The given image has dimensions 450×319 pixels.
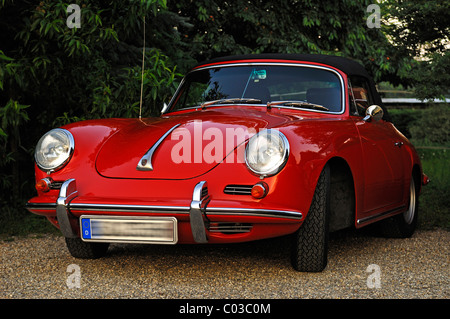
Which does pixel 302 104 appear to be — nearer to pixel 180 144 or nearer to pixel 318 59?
pixel 318 59

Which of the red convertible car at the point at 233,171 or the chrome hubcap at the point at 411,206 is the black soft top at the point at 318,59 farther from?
the chrome hubcap at the point at 411,206

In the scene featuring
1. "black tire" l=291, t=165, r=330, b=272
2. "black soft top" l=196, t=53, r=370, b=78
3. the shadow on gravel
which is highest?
"black soft top" l=196, t=53, r=370, b=78

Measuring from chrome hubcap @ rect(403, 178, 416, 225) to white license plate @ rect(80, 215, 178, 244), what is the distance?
2788mm

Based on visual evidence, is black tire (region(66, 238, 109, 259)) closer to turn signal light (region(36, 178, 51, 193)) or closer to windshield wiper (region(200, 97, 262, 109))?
turn signal light (region(36, 178, 51, 193))

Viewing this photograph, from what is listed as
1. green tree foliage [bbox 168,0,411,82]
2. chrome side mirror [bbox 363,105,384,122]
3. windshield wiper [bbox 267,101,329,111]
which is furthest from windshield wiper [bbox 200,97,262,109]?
green tree foliage [bbox 168,0,411,82]

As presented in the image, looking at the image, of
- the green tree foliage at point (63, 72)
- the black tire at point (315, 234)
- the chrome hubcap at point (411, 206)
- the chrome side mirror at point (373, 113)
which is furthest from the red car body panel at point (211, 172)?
the green tree foliage at point (63, 72)

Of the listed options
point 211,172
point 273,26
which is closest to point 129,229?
point 211,172

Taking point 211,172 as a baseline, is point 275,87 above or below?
above

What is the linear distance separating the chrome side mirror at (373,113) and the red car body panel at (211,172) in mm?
304

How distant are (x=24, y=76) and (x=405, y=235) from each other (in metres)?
3.77

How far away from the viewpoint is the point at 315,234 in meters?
3.80

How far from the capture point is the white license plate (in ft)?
11.7

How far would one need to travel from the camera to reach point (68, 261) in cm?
439

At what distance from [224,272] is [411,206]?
8.31 ft
